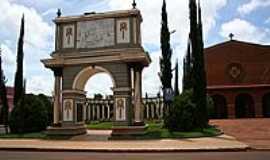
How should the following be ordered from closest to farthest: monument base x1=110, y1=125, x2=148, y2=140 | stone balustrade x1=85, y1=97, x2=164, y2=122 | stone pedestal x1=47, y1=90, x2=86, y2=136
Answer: monument base x1=110, y1=125, x2=148, y2=140 → stone pedestal x1=47, y1=90, x2=86, y2=136 → stone balustrade x1=85, y1=97, x2=164, y2=122

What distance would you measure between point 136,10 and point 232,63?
74.9 feet

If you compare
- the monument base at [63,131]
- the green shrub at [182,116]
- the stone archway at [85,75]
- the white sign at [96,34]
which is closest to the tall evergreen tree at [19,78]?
the stone archway at [85,75]

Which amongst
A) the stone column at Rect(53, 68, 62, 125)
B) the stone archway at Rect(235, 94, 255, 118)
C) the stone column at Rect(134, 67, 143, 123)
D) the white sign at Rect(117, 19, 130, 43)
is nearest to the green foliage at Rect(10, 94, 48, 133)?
the stone column at Rect(53, 68, 62, 125)

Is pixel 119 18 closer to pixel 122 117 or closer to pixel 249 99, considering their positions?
pixel 122 117

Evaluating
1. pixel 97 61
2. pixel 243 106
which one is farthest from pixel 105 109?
pixel 97 61

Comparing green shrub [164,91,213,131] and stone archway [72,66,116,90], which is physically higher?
stone archway [72,66,116,90]

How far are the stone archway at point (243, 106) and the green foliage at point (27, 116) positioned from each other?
2426cm

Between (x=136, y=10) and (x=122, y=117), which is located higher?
(x=136, y=10)

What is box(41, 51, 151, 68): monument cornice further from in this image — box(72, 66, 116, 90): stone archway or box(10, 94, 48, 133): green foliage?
box(10, 94, 48, 133): green foliage

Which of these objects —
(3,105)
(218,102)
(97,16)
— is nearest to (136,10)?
(97,16)

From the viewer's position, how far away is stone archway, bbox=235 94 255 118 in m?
39.8

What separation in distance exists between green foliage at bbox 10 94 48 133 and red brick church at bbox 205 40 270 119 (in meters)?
22.4

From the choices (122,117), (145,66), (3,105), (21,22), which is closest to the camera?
(122,117)

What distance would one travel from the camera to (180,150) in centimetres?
1404
